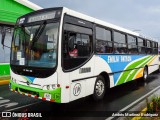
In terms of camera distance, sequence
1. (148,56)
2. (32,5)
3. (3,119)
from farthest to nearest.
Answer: (32,5)
(148,56)
(3,119)

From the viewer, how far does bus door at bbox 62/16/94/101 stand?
20.2ft

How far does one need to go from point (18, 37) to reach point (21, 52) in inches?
22.3

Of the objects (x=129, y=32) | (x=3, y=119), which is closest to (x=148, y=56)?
(x=129, y=32)

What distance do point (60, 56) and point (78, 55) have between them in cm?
87

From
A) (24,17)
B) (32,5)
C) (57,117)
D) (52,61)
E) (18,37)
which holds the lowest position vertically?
(57,117)

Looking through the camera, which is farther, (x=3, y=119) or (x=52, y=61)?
(x=52, y=61)

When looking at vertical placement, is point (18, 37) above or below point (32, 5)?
below

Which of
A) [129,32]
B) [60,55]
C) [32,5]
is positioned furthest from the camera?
[32,5]

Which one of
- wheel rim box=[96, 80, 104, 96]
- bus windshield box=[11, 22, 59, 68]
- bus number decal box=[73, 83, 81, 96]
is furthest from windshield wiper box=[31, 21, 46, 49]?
wheel rim box=[96, 80, 104, 96]

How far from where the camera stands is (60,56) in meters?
5.87

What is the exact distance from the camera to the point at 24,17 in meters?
7.12

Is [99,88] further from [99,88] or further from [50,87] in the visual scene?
[50,87]

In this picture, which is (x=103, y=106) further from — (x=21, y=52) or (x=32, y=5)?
(x=32, y=5)

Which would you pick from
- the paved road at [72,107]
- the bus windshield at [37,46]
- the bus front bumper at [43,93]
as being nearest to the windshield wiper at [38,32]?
the bus windshield at [37,46]
